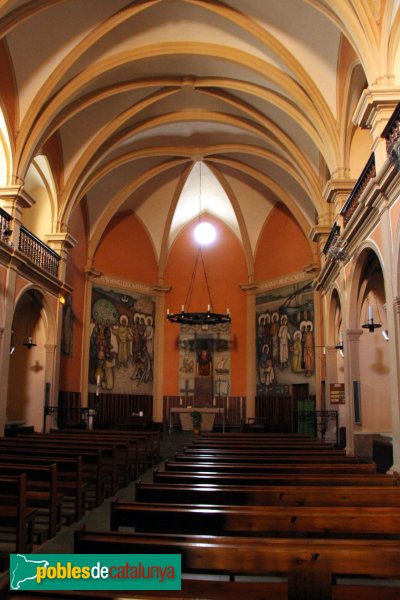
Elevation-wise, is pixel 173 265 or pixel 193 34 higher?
pixel 193 34

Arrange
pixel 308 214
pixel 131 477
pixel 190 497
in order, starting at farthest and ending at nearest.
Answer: pixel 308 214 → pixel 131 477 → pixel 190 497

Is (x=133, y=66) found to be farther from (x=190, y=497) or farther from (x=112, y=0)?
(x=190, y=497)

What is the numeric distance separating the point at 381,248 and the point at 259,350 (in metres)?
14.6

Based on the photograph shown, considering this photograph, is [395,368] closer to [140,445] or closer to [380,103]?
[380,103]

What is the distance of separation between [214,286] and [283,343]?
198 inches

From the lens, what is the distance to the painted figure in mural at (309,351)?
21109mm

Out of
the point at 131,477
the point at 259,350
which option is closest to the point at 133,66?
the point at 131,477

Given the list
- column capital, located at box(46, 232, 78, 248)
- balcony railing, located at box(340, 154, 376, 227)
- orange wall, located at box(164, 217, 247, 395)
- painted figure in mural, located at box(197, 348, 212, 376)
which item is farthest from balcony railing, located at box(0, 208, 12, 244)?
painted figure in mural, located at box(197, 348, 212, 376)

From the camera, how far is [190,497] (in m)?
4.84

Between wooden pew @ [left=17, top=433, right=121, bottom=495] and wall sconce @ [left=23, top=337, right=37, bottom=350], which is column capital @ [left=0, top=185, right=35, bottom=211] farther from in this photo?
wooden pew @ [left=17, top=433, right=121, bottom=495]

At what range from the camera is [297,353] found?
867 inches

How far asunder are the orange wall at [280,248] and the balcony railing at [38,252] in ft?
33.9

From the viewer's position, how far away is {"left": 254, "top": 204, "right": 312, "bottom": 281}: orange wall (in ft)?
75.5

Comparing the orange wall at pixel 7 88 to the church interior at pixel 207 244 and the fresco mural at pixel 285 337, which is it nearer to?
the church interior at pixel 207 244
